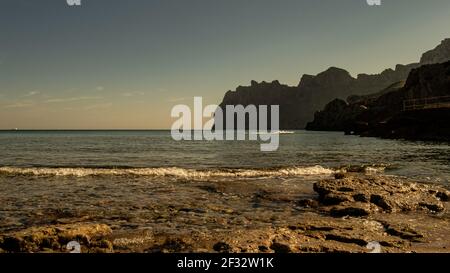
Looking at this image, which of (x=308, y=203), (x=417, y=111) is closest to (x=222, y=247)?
(x=308, y=203)

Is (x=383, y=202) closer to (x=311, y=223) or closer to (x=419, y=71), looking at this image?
(x=311, y=223)

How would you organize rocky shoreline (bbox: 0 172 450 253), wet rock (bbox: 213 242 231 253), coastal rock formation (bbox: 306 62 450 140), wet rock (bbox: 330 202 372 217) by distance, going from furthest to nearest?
coastal rock formation (bbox: 306 62 450 140) < wet rock (bbox: 330 202 372 217) < rocky shoreline (bbox: 0 172 450 253) < wet rock (bbox: 213 242 231 253)

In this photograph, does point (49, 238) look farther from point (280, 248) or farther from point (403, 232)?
point (403, 232)

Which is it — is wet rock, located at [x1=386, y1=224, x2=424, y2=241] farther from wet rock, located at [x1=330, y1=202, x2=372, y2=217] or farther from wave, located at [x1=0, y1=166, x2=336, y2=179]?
wave, located at [x1=0, y1=166, x2=336, y2=179]

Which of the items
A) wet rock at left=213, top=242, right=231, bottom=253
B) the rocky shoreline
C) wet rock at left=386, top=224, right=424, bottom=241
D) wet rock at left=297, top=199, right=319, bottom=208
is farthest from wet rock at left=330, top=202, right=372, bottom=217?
wet rock at left=213, top=242, right=231, bottom=253

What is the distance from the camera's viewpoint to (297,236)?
29.6 ft

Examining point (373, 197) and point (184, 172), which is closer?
point (373, 197)

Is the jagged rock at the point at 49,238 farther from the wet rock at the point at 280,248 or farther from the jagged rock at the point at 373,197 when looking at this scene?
the jagged rock at the point at 373,197

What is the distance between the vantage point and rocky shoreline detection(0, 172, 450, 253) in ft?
27.0

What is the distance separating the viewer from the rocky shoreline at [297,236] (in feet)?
27.0

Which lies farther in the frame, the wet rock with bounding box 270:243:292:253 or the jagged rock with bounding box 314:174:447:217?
the jagged rock with bounding box 314:174:447:217

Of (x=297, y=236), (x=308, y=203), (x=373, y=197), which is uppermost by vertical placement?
(x=373, y=197)

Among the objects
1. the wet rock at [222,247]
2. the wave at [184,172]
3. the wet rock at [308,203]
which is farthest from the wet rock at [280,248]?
the wave at [184,172]
